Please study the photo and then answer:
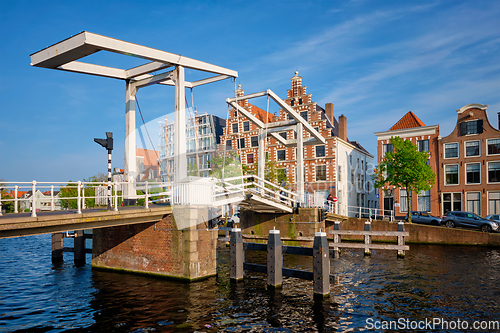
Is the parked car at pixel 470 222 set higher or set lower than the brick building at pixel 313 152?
lower

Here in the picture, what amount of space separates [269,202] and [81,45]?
1136cm

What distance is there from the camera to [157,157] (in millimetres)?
14984

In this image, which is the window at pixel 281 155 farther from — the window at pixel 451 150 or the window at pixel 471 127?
the window at pixel 471 127

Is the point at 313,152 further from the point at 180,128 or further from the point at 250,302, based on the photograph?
the point at 250,302

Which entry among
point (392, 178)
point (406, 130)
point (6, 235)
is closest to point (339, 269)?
point (6, 235)

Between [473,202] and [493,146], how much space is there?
519 cm

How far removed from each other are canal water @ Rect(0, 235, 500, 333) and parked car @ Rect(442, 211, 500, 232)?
9536 millimetres

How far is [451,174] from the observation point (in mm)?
33625

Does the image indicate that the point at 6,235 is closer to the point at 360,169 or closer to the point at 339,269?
the point at 339,269

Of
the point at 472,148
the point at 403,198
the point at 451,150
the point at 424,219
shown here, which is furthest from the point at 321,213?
the point at 472,148

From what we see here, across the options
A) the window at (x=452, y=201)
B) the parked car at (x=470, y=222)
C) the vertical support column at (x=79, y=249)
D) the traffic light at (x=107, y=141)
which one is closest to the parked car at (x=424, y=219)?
the parked car at (x=470, y=222)

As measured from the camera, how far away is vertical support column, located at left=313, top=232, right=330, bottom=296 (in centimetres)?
1091

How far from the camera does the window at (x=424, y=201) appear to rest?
3453cm

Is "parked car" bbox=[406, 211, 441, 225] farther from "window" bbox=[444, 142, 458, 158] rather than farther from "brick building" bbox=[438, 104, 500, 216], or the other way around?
"window" bbox=[444, 142, 458, 158]
